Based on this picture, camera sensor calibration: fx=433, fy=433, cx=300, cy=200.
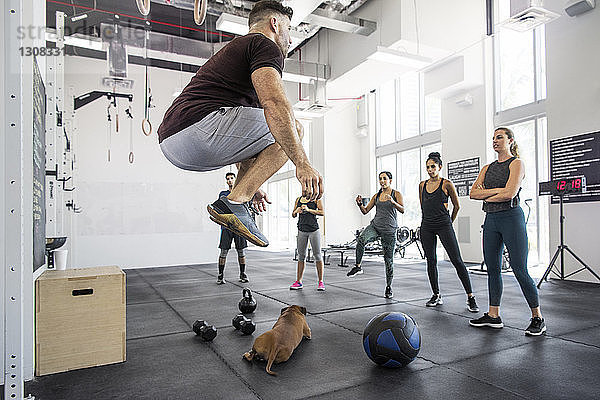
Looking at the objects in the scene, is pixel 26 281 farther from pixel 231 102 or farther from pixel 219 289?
pixel 219 289

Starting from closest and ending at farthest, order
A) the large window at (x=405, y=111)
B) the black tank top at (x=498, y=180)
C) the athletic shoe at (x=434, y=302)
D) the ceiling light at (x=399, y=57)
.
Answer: the black tank top at (x=498, y=180)
the athletic shoe at (x=434, y=302)
the ceiling light at (x=399, y=57)
the large window at (x=405, y=111)

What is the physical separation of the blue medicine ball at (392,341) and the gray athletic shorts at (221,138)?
136 centimetres

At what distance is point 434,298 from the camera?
14.2ft

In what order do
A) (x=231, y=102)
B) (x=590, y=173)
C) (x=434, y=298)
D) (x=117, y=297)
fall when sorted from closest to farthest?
1. (x=231, y=102)
2. (x=117, y=297)
3. (x=434, y=298)
4. (x=590, y=173)

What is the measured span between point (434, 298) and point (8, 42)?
396cm

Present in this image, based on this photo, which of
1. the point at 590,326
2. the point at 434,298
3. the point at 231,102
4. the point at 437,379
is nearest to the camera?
the point at 231,102

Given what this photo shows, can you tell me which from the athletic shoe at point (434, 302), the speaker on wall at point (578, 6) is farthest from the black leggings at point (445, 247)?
the speaker on wall at point (578, 6)

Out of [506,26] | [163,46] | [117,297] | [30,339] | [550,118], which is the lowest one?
[30,339]

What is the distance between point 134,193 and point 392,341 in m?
7.83

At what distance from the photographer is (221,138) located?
1.66 meters

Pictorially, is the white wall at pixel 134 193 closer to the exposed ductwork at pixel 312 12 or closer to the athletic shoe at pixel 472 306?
the exposed ductwork at pixel 312 12

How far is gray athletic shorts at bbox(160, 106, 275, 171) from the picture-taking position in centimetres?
165

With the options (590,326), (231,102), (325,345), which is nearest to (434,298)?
(590,326)

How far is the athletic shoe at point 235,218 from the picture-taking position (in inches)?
71.8
